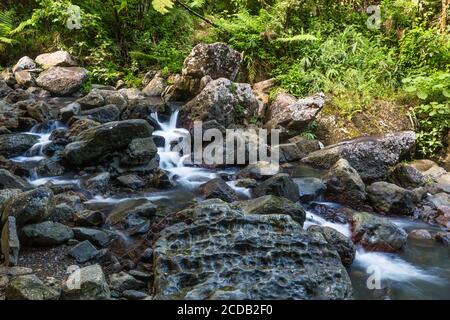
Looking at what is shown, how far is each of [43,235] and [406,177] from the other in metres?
6.18

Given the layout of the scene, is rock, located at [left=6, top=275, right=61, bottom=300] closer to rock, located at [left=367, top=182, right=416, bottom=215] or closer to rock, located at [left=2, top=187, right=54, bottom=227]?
rock, located at [left=2, top=187, right=54, bottom=227]

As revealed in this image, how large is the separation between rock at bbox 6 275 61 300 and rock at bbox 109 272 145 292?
1.66 feet

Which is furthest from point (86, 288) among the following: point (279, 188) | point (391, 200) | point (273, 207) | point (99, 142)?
point (391, 200)

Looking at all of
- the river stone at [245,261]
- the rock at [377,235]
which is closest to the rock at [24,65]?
the river stone at [245,261]

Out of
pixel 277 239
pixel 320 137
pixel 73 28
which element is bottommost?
pixel 277 239

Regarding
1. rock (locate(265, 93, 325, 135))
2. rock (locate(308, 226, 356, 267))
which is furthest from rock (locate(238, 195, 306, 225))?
rock (locate(265, 93, 325, 135))

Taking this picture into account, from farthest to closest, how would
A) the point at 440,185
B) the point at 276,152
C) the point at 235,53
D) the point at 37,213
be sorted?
the point at 235,53 → the point at 276,152 → the point at 440,185 → the point at 37,213

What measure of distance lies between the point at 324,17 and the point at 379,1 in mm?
1854

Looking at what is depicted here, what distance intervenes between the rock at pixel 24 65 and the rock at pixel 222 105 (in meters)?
4.86

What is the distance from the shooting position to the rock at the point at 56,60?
35.6 ft

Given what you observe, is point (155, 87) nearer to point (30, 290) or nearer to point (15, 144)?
point (15, 144)
